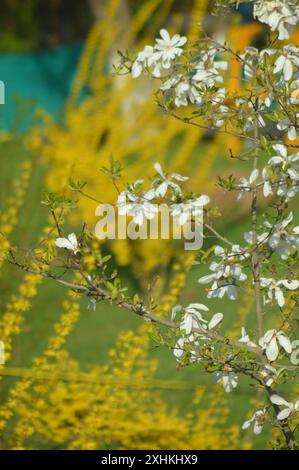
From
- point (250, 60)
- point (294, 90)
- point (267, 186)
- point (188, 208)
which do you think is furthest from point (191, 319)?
point (250, 60)

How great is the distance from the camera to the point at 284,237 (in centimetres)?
269

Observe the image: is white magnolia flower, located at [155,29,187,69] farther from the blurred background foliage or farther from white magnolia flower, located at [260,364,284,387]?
white magnolia flower, located at [260,364,284,387]

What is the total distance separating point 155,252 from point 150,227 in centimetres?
24

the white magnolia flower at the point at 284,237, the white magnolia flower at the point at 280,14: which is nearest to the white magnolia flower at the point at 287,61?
→ the white magnolia flower at the point at 280,14

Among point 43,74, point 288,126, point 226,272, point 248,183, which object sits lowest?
point 226,272

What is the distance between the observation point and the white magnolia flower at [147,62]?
2775mm

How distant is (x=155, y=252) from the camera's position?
21.5ft

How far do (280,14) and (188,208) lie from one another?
2.07 ft

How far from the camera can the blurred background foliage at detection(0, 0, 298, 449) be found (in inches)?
149

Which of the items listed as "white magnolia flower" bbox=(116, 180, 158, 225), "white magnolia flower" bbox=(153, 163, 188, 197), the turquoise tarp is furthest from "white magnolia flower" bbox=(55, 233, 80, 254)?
the turquoise tarp

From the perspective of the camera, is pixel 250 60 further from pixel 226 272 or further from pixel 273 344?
pixel 273 344

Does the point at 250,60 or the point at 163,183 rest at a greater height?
the point at 250,60
